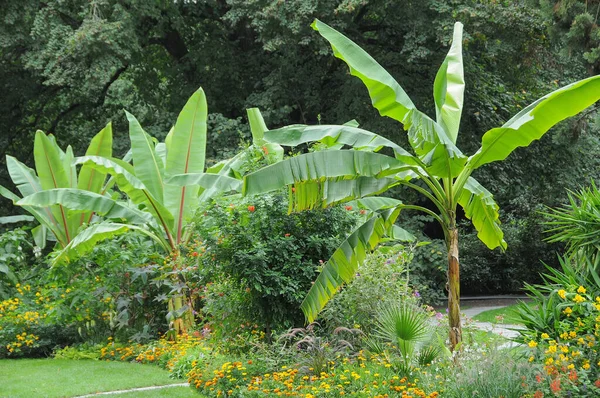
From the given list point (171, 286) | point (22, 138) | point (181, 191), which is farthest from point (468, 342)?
point (22, 138)

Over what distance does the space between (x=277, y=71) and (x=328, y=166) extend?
1053cm

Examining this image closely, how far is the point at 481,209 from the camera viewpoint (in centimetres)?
708

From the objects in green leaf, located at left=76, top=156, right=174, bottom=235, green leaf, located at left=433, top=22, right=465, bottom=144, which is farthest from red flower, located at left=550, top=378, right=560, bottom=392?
green leaf, located at left=76, top=156, right=174, bottom=235

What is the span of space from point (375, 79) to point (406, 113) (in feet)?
1.67

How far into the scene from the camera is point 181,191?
1130 cm

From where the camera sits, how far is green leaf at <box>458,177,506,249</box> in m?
7.03

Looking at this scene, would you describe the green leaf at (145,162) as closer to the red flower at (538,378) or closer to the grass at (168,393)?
the grass at (168,393)

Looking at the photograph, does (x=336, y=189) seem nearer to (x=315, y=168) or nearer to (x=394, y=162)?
(x=315, y=168)

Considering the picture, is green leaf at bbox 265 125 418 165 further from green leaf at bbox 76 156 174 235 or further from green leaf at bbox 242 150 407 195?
green leaf at bbox 76 156 174 235

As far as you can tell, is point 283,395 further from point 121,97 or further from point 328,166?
point 121,97

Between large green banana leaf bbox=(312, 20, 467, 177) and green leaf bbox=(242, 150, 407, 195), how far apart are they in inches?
17.0

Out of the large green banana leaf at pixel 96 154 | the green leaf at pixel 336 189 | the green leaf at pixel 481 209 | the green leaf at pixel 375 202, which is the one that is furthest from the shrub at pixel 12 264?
the green leaf at pixel 481 209

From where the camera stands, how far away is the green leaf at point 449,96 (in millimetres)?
7461

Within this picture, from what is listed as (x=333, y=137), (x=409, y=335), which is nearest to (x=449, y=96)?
A: (x=333, y=137)
